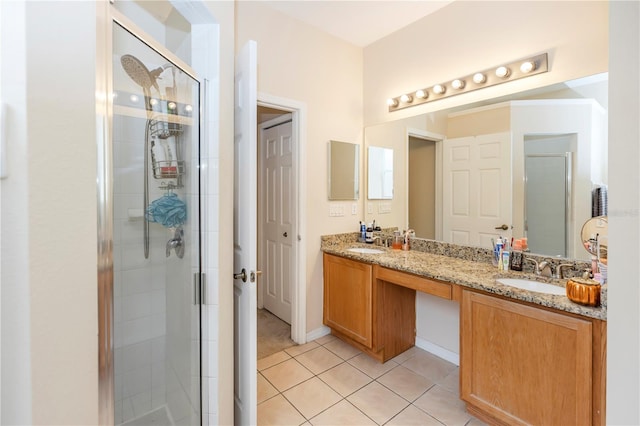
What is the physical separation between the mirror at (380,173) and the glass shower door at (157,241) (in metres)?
1.89

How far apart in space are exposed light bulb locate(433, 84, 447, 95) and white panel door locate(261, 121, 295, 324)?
1324 millimetres

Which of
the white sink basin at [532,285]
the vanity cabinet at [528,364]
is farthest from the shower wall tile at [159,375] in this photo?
the white sink basin at [532,285]

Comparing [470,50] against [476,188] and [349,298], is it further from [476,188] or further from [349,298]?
[349,298]

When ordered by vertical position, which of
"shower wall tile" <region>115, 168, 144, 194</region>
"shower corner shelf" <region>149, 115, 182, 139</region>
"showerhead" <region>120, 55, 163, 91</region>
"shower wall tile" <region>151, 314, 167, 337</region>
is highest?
"showerhead" <region>120, 55, 163, 91</region>

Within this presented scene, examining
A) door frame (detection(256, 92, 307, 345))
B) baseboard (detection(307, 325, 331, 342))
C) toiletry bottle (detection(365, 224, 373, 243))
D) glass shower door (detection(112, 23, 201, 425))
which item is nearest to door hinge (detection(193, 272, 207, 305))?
glass shower door (detection(112, 23, 201, 425))

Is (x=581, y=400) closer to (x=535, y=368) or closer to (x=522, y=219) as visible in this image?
(x=535, y=368)

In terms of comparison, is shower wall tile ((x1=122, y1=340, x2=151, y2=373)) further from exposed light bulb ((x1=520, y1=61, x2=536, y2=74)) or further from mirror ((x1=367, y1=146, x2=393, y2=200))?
exposed light bulb ((x1=520, y1=61, x2=536, y2=74))

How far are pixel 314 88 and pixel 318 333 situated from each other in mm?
2252

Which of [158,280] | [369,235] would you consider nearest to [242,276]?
[158,280]

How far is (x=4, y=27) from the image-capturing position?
592 mm

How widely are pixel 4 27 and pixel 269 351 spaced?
2.43 meters

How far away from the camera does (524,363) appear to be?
1.42 m

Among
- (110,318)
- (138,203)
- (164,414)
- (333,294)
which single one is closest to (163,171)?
(138,203)

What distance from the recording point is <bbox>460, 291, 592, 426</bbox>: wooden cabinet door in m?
1.25
